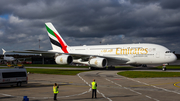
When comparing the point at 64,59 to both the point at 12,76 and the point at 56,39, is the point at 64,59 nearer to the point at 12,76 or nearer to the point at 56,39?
the point at 56,39

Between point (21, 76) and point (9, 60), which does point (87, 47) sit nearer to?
point (21, 76)

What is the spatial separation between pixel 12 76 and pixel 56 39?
3309 centimetres

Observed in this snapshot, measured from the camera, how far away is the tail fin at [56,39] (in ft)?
172

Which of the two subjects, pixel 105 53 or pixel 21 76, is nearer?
pixel 21 76

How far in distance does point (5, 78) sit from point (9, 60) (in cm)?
12031

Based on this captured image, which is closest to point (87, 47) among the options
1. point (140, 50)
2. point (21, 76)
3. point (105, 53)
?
point (105, 53)

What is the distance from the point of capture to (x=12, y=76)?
65.6 feet

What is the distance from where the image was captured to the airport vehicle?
1942 centimetres

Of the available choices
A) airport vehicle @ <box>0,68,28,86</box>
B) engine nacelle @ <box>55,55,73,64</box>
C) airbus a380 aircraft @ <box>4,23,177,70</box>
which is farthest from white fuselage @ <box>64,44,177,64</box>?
airport vehicle @ <box>0,68,28,86</box>

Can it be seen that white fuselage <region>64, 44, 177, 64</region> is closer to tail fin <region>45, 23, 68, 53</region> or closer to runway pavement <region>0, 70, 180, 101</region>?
tail fin <region>45, 23, 68, 53</region>

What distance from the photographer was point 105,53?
46.3m

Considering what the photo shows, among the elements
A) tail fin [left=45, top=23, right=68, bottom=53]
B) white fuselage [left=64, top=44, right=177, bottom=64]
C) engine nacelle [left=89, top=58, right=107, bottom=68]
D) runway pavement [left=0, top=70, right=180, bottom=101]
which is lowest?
runway pavement [left=0, top=70, right=180, bottom=101]

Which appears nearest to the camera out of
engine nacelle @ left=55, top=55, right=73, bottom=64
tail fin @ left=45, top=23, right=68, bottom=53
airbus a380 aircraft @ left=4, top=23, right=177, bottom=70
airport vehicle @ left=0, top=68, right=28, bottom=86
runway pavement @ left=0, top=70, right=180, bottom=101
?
runway pavement @ left=0, top=70, right=180, bottom=101

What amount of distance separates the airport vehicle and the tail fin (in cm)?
3170
